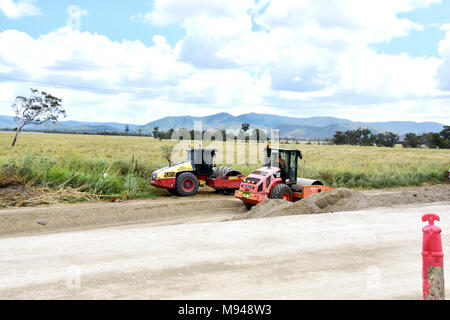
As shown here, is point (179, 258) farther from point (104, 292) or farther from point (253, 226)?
point (253, 226)

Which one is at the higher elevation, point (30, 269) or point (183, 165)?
point (183, 165)

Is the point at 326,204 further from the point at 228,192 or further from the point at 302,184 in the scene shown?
the point at 228,192

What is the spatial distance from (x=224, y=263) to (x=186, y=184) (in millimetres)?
11167

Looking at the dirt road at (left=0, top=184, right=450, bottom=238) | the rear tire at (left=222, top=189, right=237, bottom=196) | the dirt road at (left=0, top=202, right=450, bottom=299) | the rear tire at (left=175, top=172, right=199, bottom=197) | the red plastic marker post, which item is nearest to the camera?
the red plastic marker post

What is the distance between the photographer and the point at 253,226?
34.1 ft

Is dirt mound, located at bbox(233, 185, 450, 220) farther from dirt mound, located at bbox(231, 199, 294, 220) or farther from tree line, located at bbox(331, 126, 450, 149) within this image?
tree line, located at bbox(331, 126, 450, 149)

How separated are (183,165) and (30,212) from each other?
641cm

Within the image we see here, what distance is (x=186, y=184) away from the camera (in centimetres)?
1803

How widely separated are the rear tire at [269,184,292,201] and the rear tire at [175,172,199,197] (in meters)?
4.33

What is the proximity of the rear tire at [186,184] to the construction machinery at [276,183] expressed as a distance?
290 cm

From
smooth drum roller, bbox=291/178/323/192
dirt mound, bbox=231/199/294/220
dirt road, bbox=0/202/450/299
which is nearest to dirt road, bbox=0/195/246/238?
dirt mound, bbox=231/199/294/220

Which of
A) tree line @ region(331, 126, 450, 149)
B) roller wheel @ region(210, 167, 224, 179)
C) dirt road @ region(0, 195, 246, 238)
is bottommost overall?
dirt road @ region(0, 195, 246, 238)

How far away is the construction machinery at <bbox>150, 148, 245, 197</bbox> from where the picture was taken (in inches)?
688
